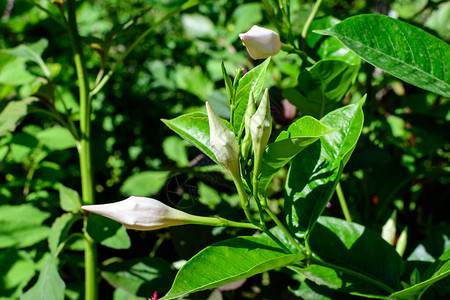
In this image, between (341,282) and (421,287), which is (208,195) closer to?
(341,282)

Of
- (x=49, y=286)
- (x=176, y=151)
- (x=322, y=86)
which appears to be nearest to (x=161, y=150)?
(x=176, y=151)

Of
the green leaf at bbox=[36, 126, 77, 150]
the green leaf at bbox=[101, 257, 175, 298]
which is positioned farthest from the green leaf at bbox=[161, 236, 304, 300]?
the green leaf at bbox=[36, 126, 77, 150]

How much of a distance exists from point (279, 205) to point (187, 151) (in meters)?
0.40

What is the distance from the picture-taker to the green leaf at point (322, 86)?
2.42 feet

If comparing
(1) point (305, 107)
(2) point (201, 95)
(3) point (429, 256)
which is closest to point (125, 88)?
(2) point (201, 95)

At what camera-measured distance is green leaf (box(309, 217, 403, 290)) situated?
72cm

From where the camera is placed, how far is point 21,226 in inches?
43.4

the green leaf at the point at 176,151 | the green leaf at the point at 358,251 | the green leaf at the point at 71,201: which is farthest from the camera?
the green leaf at the point at 176,151

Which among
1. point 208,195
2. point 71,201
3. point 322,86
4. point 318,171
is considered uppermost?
point 322,86

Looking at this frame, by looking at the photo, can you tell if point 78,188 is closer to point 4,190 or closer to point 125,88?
point 4,190

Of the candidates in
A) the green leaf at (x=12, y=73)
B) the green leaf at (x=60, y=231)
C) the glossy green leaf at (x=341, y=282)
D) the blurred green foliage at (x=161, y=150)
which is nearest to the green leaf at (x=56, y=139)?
the blurred green foliage at (x=161, y=150)

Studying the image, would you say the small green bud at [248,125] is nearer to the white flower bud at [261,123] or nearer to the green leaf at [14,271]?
the white flower bud at [261,123]

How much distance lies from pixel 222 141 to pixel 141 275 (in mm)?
642

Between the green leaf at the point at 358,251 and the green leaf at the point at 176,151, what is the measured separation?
0.79m
